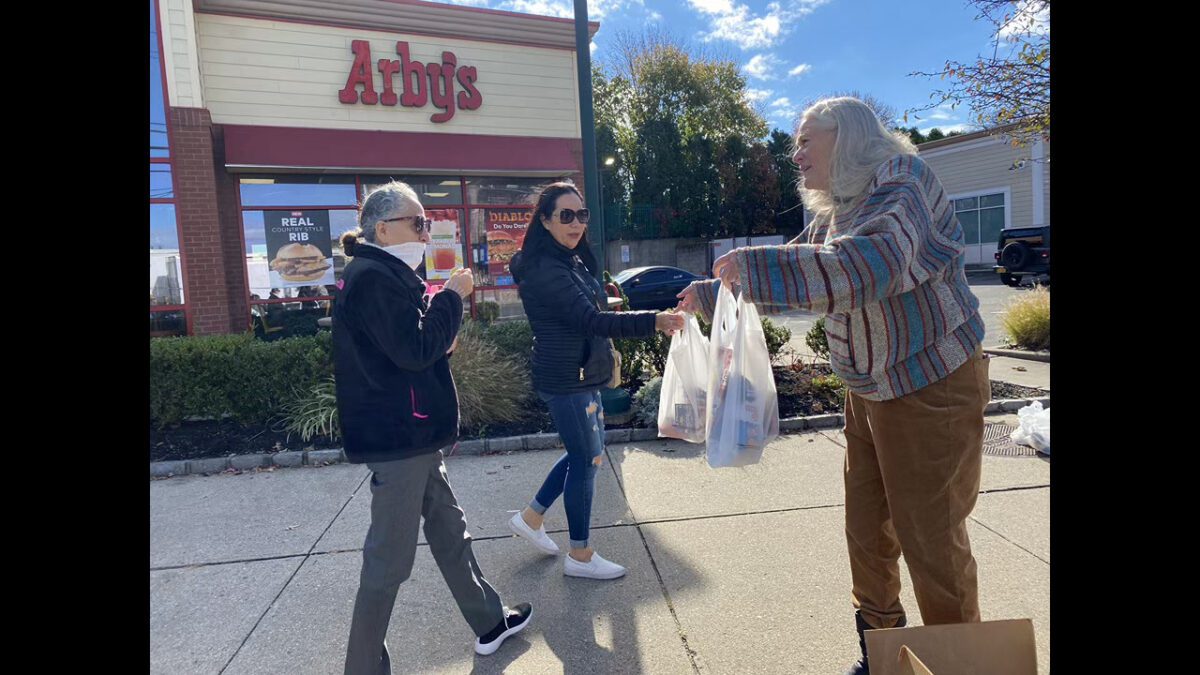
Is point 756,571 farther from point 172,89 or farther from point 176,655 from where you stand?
point 172,89

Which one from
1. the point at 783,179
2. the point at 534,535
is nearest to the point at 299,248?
the point at 534,535

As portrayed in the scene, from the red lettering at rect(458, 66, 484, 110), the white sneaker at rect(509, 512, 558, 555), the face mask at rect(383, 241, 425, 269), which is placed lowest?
the white sneaker at rect(509, 512, 558, 555)

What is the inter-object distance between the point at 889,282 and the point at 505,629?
206cm

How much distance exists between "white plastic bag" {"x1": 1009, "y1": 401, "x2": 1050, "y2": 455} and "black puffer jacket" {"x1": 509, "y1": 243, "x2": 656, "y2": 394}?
3660mm

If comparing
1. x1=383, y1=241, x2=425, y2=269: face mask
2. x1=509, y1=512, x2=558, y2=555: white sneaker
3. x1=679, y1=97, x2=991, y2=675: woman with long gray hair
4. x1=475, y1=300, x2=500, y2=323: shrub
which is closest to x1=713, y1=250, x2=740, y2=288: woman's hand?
x1=679, y1=97, x2=991, y2=675: woman with long gray hair

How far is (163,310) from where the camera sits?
942cm

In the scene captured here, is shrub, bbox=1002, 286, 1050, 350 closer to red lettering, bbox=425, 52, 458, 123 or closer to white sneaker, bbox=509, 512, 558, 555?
white sneaker, bbox=509, 512, 558, 555

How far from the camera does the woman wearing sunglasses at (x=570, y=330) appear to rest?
2949mm

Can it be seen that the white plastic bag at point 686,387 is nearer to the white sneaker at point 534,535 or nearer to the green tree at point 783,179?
the white sneaker at point 534,535

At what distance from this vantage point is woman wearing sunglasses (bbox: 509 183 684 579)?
2.95m

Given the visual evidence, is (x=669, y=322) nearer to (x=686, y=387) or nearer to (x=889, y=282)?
(x=686, y=387)

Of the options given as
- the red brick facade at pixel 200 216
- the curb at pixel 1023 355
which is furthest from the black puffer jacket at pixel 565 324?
the red brick facade at pixel 200 216

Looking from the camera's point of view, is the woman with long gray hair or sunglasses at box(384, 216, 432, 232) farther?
sunglasses at box(384, 216, 432, 232)

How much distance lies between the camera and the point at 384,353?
2.23 m
